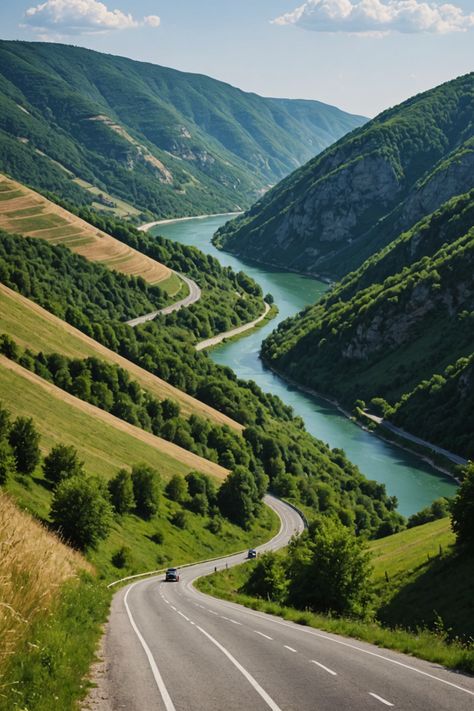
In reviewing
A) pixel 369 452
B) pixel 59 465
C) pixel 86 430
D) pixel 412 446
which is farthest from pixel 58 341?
pixel 412 446

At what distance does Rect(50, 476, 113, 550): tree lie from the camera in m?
47.3

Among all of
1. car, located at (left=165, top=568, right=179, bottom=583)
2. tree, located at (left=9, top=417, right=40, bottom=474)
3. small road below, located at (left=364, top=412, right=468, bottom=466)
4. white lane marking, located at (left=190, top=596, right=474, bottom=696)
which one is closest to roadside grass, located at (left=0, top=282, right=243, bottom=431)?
small road below, located at (left=364, top=412, right=468, bottom=466)

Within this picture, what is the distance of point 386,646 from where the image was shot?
22.1 m

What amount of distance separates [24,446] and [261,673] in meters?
45.5

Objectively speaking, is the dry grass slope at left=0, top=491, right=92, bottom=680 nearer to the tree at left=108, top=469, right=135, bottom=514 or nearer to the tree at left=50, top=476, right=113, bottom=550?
the tree at left=50, top=476, right=113, bottom=550

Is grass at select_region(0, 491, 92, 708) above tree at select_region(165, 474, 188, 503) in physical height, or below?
above

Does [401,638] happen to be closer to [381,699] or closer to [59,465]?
[381,699]

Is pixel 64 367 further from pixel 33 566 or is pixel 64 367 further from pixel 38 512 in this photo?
pixel 33 566

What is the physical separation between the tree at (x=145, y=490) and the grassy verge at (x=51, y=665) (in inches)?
2069

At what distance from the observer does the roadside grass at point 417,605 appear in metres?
22.0

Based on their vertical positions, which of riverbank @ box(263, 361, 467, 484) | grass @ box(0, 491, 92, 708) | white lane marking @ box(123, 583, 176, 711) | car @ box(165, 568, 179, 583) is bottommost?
car @ box(165, 568, 179, 583)

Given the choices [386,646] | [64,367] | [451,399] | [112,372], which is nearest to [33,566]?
A: [386,646]

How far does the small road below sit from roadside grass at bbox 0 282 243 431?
104ft

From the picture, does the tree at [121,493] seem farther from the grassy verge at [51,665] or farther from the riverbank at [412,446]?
the riverbank at [412,446]
